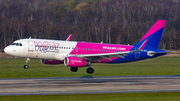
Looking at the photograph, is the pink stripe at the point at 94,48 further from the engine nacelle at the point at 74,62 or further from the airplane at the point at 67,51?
the engine nacelle at the point at 74,62

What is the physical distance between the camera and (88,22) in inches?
5369

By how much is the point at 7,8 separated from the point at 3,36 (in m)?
42.7

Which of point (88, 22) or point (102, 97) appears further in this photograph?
point (88, 22)

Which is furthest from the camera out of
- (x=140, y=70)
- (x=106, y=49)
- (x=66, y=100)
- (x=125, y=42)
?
(x=125, y=42)

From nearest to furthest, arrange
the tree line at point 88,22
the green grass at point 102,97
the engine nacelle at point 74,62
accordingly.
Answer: the green grass at point 102,97
the engine nacelle at point 74,62
the tree line at point 88,22

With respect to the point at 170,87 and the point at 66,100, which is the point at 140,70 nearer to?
the point at 170,87

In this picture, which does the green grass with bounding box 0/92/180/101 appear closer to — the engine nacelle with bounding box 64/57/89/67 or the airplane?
the airplane

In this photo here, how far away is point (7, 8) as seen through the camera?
148500 mm

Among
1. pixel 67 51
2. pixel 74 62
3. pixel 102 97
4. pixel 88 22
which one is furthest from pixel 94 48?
pixel 88 22

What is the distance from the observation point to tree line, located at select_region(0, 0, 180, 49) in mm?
112438

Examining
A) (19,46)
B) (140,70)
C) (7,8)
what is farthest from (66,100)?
(7,8)

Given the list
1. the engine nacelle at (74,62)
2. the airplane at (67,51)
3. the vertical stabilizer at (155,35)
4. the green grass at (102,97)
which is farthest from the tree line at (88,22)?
the green grass at (102,97)

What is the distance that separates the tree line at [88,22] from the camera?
4427 inches

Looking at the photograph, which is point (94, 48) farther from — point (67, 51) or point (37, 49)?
point (37, 49)
